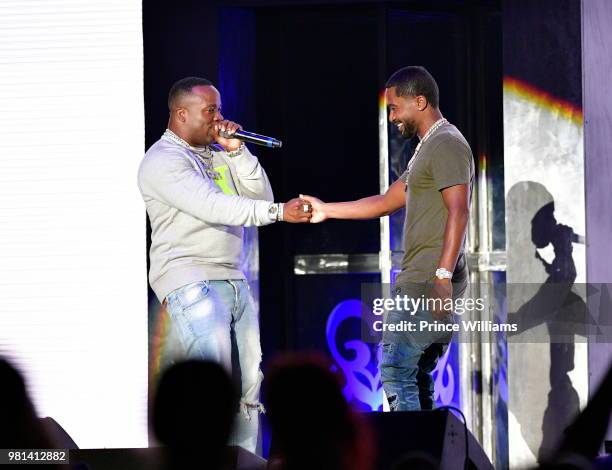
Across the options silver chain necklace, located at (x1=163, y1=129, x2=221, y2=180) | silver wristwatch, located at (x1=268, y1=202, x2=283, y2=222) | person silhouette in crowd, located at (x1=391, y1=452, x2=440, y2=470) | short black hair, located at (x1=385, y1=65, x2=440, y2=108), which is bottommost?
person silhouette in crowd, located at (x1=391, y1=452, x2=440, y2=470)

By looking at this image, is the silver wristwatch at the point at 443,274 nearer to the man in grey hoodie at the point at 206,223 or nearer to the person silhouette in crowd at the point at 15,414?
the man in grey hoodie at the point at 206,223

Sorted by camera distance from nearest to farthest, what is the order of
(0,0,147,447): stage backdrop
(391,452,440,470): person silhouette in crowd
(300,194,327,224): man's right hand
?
(391,452,440,470): person silhouette in crowd < (300,194,327,224): man's right hand < (0,0,147,447): stage backdrop

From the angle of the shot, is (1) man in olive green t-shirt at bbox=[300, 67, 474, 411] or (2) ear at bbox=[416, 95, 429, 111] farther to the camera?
(2) ear at bbox=[416, 95, 429, 111]

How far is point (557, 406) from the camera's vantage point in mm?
4621

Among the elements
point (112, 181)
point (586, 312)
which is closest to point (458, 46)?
point (586, 312)

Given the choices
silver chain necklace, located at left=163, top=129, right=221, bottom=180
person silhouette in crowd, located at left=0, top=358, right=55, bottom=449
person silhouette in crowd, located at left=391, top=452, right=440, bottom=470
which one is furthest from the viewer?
silver chain necklace, located at left=163, top=129, right=221, bottom=180

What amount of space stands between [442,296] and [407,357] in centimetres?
29

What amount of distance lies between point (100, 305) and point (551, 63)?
2.23m

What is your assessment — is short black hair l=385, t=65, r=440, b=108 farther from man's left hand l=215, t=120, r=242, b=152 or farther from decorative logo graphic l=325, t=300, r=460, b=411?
decorative logo graphic l=325, t=300, r=460, b=411

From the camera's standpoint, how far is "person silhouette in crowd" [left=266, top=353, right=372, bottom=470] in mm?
1900

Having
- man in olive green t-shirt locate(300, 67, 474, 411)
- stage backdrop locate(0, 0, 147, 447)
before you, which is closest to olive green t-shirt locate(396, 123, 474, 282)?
man in olive green t-shirt locate(300, 67, 474, 411)

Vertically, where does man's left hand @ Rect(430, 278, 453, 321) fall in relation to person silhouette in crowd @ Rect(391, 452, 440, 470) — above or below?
above

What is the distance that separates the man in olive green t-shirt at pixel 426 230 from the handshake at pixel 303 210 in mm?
411

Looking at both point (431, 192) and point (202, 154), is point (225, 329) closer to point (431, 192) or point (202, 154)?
point (202, 154)
